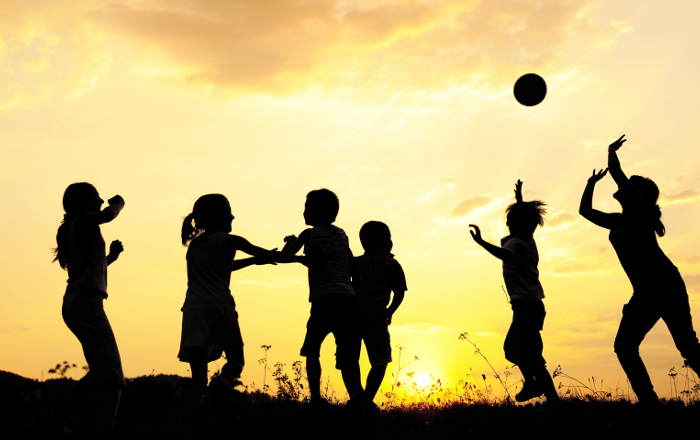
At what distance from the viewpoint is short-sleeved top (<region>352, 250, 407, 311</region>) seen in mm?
7195

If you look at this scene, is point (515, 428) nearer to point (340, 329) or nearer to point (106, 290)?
point (340, 329)

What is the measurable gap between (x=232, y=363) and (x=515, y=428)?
2.94 metres

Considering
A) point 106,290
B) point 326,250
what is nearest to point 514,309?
point 326,250

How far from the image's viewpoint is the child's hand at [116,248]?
6359mm

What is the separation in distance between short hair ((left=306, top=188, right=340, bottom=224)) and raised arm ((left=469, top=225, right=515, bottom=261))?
163 centimetres

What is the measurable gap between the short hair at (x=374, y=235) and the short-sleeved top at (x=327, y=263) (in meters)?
1.13

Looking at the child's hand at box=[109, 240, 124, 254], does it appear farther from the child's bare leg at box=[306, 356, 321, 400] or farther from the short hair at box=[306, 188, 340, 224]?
the child's bare leg at box=[306, 356, 321, 400]

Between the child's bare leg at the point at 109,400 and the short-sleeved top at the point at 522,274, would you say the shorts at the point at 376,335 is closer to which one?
the short-sleeved top at the point at 522,274

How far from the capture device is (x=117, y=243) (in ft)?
21.1

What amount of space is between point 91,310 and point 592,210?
579cm

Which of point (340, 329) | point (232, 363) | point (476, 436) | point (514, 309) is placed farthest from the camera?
point (514, 309)

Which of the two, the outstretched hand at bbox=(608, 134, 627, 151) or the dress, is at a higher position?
the outstretched hand at bbox=(608, 134, 627, 151)

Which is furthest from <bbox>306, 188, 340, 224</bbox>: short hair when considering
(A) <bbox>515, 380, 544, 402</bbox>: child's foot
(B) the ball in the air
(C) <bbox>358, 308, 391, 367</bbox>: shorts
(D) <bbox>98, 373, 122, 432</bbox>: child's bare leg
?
(B) the ball in the air

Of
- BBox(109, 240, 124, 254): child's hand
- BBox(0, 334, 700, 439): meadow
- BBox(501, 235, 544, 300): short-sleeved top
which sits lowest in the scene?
BBox(0, 334, 700, 439): meadow
